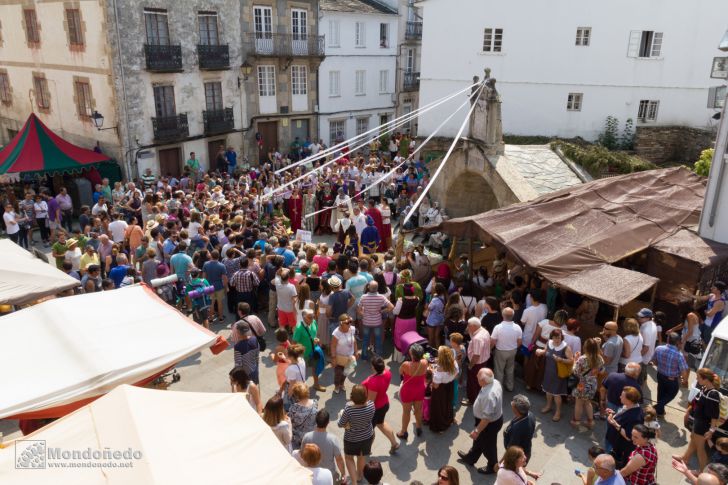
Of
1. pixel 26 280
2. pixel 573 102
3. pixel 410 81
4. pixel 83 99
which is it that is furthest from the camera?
pixel 410 81

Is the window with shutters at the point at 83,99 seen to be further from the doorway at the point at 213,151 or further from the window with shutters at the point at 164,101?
the doorway at the point at 213,151

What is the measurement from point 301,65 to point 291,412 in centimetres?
2424

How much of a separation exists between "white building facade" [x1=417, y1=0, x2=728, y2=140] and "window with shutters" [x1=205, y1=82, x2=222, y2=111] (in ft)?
32.9

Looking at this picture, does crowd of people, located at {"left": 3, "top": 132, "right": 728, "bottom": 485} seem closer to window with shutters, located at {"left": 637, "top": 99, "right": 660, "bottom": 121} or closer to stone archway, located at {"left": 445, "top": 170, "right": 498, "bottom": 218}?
stone archway, located at {"left": 445, "top": 170, "right": 498, "bottom": 218}

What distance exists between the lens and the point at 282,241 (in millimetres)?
11070

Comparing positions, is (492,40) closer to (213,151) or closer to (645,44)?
(645,44)

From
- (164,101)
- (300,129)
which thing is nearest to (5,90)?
(164,101)

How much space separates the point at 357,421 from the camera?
6336mm

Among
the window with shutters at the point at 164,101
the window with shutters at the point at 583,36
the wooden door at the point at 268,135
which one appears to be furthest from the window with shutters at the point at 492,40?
the window with shutters at the point at 164,101

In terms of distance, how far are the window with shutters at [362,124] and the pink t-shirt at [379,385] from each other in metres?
26.9

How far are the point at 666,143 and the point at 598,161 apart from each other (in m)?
9.60

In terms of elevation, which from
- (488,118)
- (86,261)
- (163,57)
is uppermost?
(163,57)

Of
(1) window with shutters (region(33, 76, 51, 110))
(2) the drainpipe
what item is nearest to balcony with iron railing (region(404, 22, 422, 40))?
(2) the drainpipe

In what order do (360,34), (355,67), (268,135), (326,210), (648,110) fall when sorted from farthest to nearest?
(355,67), (360,34), (268,135), (648,110), (326,210)
